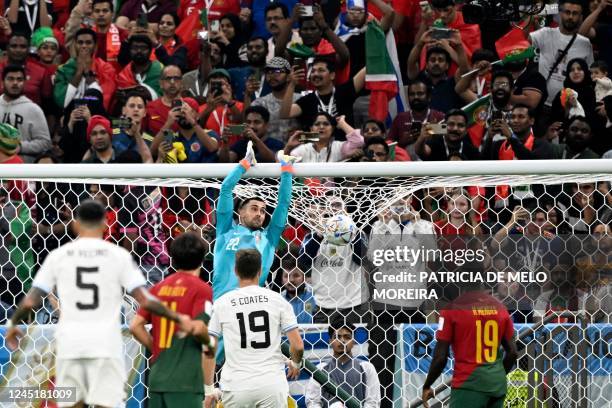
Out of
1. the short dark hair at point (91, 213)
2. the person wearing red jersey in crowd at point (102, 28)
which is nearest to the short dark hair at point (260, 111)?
the person wearing red jersey in crowd at point (102, 28)

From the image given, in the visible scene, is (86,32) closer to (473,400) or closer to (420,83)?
(420,83)

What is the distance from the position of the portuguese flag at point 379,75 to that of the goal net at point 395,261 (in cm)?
259

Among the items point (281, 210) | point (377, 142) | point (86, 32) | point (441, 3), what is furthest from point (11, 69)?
point (281, 210)

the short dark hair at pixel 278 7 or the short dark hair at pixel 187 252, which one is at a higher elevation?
the short dark hair at pixel 278 7

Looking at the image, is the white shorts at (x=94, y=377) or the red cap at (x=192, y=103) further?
the red cap at (x=192, y=103)

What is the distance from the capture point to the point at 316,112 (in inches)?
492

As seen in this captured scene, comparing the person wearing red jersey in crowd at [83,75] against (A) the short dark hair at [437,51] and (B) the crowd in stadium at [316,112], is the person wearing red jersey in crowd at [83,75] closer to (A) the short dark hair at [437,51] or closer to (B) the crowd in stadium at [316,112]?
(B) the crowd in stadium at [316,112]

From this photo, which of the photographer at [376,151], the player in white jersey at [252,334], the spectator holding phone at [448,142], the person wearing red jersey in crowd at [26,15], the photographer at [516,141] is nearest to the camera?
the player in white jersey at [252,334]

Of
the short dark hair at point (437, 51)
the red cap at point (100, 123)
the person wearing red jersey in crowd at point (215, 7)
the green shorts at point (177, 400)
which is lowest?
the green shorts at point (177, 400)

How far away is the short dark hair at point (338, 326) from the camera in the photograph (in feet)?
32.3

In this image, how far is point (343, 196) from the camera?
32.6 feet

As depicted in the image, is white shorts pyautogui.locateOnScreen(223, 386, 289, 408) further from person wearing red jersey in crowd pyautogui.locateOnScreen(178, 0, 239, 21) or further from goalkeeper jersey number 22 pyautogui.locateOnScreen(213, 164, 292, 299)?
person wearing red jersey in crowd pyautogui.locateOnScreen(178, 0, 239, 21)

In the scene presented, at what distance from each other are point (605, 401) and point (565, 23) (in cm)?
480

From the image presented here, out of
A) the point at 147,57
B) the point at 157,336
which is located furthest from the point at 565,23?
the point at 157,336
